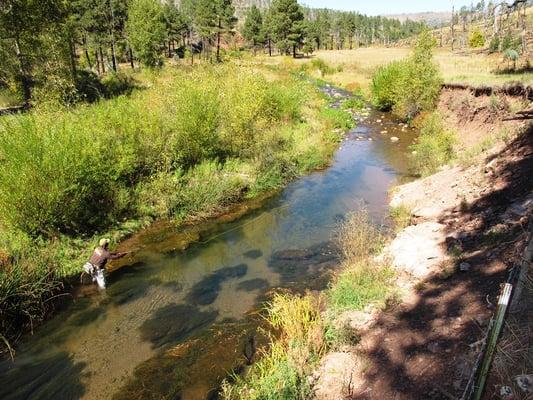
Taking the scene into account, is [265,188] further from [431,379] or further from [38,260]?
[431,379]

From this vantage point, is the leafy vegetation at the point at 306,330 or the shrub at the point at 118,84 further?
the shrub at the point at 118,84

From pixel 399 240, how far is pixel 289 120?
1911cm

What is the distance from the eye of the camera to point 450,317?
796 cm

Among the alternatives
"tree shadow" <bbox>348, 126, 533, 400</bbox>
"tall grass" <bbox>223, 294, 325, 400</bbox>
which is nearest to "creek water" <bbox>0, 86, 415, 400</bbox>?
"tall grass" <bbox>223, 294, 325, 400</bbox>

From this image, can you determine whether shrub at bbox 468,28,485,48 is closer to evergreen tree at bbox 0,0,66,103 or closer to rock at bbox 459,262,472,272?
evergreen tree at bbox 0,0,66,103

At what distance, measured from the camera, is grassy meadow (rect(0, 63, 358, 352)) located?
12609 mm

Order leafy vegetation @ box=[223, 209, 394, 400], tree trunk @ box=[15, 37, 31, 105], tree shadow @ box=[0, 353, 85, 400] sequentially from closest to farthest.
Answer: leafy vegetation @ box=[223, 209, 394, 400]
tree shadow @ box=[0, 353, 85, 400]
tree trunk @ box=[15, 37, 31, 105]

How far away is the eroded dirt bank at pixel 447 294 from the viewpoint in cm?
668

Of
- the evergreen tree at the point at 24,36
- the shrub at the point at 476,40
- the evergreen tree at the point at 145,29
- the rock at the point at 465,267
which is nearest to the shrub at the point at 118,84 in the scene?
the evergreen tree at the point at 145,29

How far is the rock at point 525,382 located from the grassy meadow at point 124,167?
36.0 ft

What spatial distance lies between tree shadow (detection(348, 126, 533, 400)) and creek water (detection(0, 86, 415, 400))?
3456 millimetres

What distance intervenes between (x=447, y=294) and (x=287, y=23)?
259 feet

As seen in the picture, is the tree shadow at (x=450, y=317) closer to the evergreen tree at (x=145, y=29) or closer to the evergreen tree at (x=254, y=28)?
the evergreen tree at (x=145, y=29)

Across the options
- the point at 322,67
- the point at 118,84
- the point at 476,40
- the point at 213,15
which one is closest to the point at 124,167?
the point at 118,84
